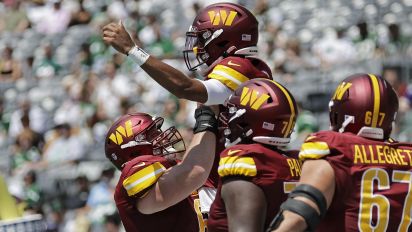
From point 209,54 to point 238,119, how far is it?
107 cm

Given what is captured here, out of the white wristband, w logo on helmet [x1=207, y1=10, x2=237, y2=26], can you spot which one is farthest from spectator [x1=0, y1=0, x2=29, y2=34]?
the white wristband

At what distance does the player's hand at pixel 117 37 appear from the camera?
5.18m

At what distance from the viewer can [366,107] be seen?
4.31 m

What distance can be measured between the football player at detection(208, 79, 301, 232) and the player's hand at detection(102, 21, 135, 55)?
70 cm

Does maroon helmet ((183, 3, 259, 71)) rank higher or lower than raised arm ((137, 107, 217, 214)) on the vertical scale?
higher

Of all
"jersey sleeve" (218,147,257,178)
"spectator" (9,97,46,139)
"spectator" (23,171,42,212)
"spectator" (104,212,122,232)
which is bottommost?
"spectator" (23,171,42,212)

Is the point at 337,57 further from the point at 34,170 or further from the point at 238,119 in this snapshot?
the point at 238,119

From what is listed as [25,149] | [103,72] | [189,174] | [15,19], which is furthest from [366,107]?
[15,19]

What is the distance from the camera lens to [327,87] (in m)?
12.6

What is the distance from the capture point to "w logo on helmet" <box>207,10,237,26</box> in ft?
18.4

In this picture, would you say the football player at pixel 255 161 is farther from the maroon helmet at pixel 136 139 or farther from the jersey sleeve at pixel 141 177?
the maroon helmet at pixel 136 139

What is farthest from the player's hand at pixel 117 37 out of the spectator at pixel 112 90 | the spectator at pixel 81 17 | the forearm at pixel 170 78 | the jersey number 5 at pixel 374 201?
the spectator at pixel 81 17

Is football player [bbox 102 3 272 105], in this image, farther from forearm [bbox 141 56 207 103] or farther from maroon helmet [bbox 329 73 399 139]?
maroon helmet [bbox 329 73 399 139]

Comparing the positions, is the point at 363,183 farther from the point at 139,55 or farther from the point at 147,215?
the point at 147,215
